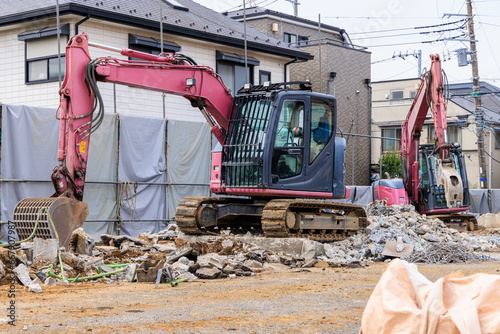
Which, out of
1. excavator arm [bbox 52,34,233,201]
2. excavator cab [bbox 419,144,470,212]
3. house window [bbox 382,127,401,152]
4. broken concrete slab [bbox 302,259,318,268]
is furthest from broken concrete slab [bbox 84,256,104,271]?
house window [bbox 382,127,401,152]

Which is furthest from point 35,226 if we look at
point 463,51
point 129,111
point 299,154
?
point 463,51

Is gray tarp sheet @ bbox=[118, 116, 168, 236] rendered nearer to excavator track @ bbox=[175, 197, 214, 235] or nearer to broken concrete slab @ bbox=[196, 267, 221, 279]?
excavator track @ bbox=[175, 197, 214, 235]

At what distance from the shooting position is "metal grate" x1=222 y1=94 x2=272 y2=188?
1319 cm

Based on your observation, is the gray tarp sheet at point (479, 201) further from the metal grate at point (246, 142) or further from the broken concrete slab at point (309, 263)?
the broken concrete slab at point (309, 263)

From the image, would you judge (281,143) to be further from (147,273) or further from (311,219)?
(147,273)

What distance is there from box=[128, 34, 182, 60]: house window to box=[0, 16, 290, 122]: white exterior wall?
19 centimetres

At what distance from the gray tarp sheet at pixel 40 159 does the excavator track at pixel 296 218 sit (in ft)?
10.8

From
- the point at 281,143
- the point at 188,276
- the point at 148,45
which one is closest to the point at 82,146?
the point at 188,276

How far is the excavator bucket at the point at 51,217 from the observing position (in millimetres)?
10328

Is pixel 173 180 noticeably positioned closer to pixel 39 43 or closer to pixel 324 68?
pixel 39 43

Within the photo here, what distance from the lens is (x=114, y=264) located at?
10.4 meters

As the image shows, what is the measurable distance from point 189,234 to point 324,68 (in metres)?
19.3

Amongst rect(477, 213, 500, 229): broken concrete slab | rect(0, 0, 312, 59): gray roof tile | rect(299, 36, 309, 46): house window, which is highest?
rect(299, 36, 309, 46): house window

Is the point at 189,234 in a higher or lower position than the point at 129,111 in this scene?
lower
